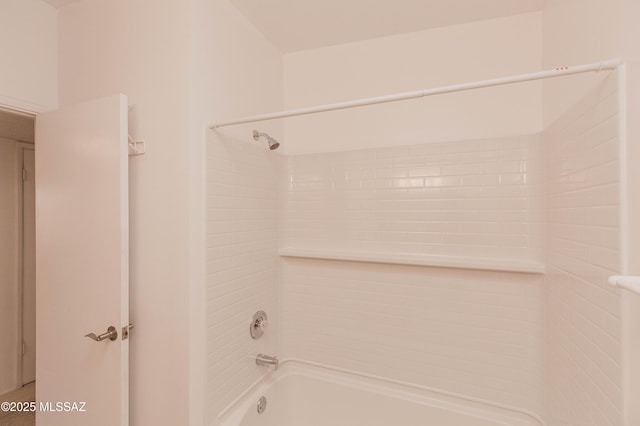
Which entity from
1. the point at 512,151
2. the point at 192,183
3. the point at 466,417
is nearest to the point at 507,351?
the point at 466,417

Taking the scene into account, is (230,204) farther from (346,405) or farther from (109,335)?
(346,405)

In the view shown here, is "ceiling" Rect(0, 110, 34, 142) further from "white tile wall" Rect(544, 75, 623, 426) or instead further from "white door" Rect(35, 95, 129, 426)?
"white tile wall" Rect(544, 75, 623, 426)

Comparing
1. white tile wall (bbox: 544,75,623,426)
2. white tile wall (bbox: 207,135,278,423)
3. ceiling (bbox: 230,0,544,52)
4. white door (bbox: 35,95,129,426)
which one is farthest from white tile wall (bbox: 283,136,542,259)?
white door (bbox: 35,95,129,426)

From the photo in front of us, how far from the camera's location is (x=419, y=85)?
1601 mm

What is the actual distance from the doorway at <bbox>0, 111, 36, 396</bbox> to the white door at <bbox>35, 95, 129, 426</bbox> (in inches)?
54.3

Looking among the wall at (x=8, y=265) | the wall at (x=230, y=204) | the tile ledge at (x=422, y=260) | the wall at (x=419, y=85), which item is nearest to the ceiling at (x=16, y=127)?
the wall at (x=8, y=265)

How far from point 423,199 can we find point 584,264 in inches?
28.2

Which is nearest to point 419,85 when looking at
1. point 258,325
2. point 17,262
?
point 258,325

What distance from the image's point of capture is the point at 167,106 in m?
1.23

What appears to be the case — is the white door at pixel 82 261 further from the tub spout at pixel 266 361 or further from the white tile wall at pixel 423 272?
the white tile wall at pixel 423 272

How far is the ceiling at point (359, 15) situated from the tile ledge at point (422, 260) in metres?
1.28

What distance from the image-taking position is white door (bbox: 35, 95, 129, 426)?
117cm

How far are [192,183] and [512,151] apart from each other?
1.55 m

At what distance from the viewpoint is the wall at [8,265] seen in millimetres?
2262
